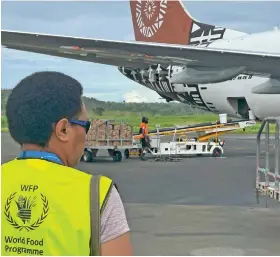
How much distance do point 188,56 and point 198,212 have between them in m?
4.97

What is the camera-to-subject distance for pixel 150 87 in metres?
25.7

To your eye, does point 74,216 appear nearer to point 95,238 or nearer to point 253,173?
point 95,238

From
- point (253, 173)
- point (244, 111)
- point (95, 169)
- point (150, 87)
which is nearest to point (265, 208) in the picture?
point (253, 173)

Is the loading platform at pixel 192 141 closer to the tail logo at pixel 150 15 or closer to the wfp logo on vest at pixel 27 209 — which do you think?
the tail logo at pixel 150 15

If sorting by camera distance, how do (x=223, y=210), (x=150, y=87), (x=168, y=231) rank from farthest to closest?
(x=150, y=87) < (x=223, y=210) < (x=168, y=231)

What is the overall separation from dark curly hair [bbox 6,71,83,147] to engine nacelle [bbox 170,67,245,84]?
36.8 ft

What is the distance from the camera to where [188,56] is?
1278 cm

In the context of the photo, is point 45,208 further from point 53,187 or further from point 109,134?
point 109,134

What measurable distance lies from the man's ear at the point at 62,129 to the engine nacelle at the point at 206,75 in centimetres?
1124

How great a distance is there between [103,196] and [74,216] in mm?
103

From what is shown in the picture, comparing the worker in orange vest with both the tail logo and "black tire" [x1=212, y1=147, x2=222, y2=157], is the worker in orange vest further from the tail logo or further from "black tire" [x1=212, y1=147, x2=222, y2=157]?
the tail logo

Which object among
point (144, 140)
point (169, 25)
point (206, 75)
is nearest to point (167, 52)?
point (206, 75)

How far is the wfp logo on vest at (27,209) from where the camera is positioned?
1.77 m

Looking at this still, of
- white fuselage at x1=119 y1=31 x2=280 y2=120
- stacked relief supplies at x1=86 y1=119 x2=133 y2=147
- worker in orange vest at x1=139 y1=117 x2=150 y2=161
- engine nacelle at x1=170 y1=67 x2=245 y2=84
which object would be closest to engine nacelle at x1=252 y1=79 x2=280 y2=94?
engine nacelle at x1=170 y1=67 x2=245 y2=84
